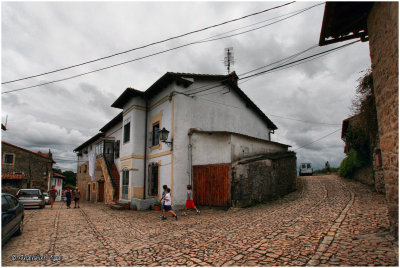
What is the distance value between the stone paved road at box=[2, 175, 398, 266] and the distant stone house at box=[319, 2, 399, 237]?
3.55 feet

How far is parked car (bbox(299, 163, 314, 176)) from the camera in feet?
97.7

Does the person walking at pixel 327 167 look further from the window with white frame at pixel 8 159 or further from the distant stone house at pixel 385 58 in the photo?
the window with white frame at pixel 8 159

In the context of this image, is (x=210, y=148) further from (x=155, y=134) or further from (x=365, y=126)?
(x=365, y=126)

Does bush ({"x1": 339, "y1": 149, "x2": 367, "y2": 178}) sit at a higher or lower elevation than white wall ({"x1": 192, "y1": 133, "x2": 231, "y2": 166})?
lower

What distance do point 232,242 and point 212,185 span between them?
6.16m

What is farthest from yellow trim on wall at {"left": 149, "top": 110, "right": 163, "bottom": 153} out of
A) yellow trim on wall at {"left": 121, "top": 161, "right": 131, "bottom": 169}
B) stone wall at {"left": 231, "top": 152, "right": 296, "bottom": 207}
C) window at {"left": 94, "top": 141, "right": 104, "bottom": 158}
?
window at {"left": 94, "top": 141, "right": 104, "bottom": 158}

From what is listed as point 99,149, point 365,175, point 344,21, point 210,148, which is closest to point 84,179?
point 99,149

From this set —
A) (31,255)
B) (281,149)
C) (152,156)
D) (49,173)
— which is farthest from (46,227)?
(49,173)

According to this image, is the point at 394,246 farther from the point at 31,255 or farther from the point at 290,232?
the point at 31,255

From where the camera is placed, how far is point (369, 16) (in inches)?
207

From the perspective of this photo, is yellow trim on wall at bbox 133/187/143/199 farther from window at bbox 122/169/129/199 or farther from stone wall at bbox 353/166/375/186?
stone wall at bbox 353/166/375/186

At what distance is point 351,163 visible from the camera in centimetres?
1698

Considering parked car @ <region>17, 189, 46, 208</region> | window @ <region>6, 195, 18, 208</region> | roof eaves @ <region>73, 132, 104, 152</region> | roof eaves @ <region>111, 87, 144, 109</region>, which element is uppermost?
roof eaves @ <region>111, 87, 144, 109</region>

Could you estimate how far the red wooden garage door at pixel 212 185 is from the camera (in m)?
11.5
